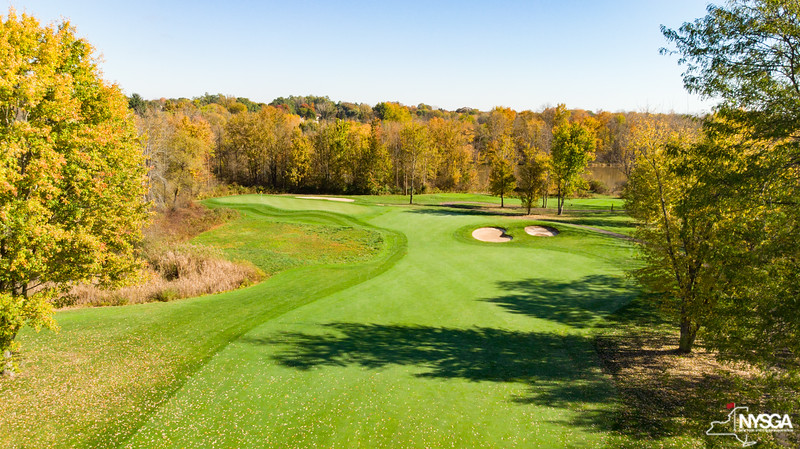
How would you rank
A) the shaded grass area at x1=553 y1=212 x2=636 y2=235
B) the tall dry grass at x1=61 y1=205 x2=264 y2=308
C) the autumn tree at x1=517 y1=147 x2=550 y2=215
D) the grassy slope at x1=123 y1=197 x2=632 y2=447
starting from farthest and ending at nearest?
the autumn tree at x1=517 y1=147 x2=550 y2=215
the shaded grass area at x1=553 y1=212 x2=636 y2=235
the tall dry grass at x1=61 y1=205 x2=264 y2=308
the grassy slope at x1=123 y1=197 x2=632 y2=447

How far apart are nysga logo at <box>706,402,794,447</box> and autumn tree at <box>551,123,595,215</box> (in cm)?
3526

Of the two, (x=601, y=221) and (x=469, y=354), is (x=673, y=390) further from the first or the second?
(x=601, y=221)

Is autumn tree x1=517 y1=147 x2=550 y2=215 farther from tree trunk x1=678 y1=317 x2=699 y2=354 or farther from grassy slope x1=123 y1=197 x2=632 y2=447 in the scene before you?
tree trunk x1=678 y1=317 x2=699 y2=354

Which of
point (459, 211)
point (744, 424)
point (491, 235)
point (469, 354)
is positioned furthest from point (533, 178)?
point (744, 424)

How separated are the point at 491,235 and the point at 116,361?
26247 millimetres

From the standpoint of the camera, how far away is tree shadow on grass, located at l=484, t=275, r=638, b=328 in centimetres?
1536

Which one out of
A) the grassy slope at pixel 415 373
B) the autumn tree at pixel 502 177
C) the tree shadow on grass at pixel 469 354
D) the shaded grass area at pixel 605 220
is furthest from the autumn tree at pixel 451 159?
the tree shadow on grass at pixel 469 354

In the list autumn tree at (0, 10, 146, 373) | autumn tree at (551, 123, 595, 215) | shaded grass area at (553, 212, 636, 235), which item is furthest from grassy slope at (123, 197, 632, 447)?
autumn tree at (551, 123, 595, 215)

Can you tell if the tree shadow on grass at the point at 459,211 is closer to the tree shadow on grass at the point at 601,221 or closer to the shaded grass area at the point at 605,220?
the shaded grass area at the point at 605,220

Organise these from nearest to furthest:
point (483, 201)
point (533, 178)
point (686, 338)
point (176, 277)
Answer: point (686, 338) < point (176, 277) < point (533, 178) < point (483, 201)

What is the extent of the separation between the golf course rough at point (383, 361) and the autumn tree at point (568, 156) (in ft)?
72.5

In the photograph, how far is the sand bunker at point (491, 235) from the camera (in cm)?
3047

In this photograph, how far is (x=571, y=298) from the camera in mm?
17234

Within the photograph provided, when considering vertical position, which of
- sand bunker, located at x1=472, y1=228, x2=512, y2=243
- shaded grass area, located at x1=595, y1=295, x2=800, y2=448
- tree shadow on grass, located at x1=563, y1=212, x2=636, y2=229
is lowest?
shaded grass area, located at x1=595, y1=295, x2=800, y2=448
